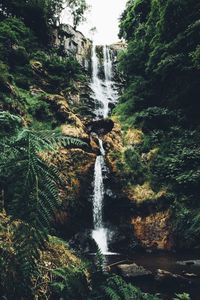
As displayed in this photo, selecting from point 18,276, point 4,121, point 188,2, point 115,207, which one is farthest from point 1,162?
point 188,2

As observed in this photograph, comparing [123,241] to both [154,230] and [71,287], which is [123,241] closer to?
[154,230]

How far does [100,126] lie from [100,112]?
21.2 ft

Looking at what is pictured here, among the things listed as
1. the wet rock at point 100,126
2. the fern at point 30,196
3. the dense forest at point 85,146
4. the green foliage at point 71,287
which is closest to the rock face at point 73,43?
the dense forest at point 85,146

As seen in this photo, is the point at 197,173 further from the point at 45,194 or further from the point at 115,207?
the point at 45,194

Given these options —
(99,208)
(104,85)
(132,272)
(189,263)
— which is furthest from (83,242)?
(104,85)

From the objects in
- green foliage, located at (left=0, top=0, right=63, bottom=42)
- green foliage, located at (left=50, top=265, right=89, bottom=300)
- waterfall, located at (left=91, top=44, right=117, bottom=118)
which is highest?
green foliage, located at (left=0, top=0, right=63, bottom=42)

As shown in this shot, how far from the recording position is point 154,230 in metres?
12.0

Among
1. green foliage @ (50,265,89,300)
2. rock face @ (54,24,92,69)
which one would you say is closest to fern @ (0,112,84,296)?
green foliage @ (50,265,89,300)

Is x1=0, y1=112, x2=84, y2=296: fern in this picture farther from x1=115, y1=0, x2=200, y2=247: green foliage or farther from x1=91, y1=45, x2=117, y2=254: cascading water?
x1=115, y1=0, x2=200, y2=247: green foliage

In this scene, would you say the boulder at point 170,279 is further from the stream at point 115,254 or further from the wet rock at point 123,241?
the wet rock at point 123,241

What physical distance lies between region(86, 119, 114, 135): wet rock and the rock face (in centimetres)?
1375

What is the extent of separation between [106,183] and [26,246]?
13.0m

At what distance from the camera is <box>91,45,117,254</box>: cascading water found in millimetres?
12917

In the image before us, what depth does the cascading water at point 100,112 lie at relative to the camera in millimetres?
12917
